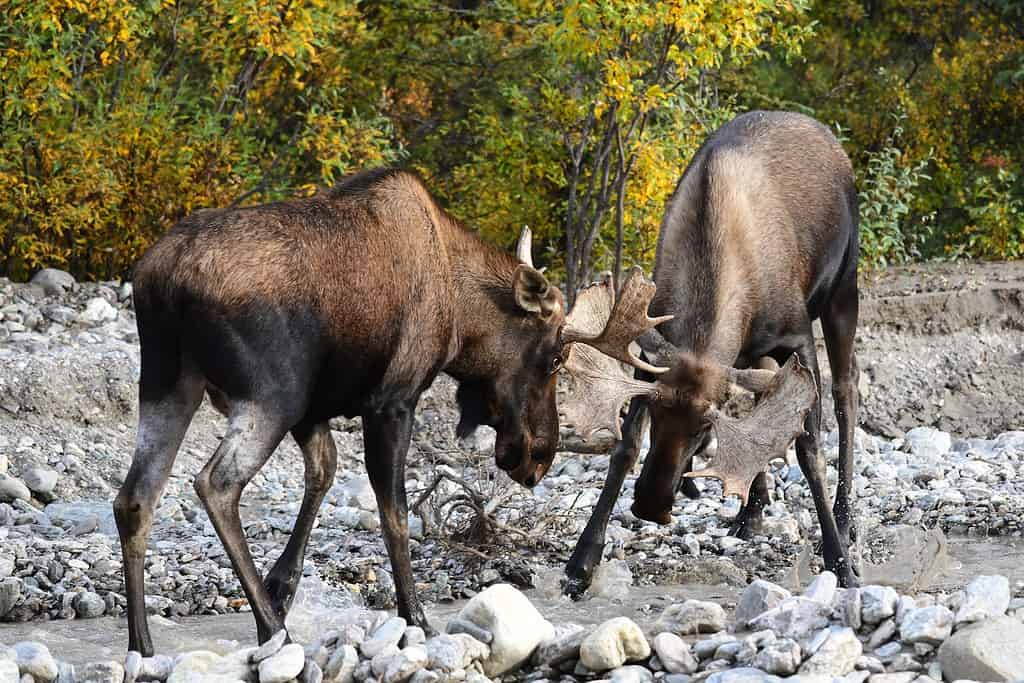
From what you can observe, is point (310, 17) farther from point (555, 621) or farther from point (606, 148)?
point (555, 621)

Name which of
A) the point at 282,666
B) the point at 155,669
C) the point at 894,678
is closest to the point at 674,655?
the point at 894,678

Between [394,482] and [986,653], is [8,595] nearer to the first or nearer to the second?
[394,482]

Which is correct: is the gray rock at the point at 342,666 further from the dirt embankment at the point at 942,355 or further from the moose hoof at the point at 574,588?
the dirt embankment at the point at 942,355

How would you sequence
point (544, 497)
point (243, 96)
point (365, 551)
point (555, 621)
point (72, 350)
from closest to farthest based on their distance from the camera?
point (555, 621) → point (365, 551) → point (544, 497) → point (72, 350) → point (243, 96)

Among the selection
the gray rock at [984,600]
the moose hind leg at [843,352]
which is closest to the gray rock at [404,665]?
the gray rock at [984,600]

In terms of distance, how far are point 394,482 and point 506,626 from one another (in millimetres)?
963

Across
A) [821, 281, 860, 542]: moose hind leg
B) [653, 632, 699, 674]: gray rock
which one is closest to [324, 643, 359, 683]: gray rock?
[653, 632, 699, 674]: gray rock

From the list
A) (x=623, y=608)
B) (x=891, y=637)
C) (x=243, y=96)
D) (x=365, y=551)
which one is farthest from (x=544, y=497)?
(x=243, y=96)

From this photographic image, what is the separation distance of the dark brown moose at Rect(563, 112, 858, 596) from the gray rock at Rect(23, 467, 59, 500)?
351 cm

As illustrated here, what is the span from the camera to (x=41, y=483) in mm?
9742

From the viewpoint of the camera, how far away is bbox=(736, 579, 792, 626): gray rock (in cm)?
664

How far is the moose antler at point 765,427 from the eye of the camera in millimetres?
7434

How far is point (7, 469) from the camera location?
9977 mm

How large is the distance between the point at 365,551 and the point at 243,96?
22.1 ft
